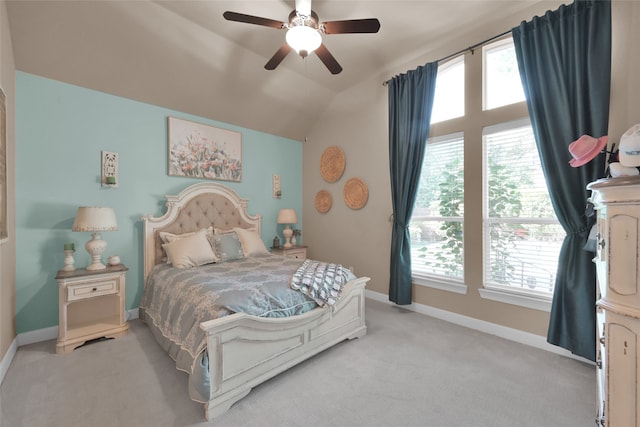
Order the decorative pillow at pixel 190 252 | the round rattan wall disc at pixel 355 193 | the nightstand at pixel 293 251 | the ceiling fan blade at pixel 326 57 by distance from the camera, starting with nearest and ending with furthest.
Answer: the ceiling fan blade at pixel 326 57, the decorative pillow at pixel 190 252, the round rattan wall disc at pixel 355 193, the nightstand at pixel 293 251

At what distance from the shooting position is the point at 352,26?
2115mm

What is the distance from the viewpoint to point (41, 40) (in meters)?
2.52

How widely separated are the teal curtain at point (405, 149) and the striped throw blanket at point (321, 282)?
3.35ft

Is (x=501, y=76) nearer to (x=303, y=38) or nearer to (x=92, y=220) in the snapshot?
(x=303, y=38)

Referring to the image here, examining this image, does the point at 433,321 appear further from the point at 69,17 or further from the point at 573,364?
the point at 69,17

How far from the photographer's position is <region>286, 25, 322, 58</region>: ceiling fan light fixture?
2.02 m

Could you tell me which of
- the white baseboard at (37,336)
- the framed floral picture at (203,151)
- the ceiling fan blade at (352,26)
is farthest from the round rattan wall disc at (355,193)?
the white baseboard at (37,336)

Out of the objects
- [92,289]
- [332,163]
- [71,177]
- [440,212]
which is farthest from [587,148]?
[71,177]

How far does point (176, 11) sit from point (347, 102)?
2.48m

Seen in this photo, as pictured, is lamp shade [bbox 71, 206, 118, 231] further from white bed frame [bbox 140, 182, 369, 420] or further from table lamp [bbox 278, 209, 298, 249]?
table lamp [bbox 278, 209, 298, 249]

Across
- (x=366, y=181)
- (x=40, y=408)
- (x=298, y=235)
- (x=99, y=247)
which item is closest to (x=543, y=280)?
(x=366, y=181)

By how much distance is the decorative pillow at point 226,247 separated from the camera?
3295 millimetres

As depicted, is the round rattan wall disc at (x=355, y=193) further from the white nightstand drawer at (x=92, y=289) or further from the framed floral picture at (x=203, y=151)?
the white nightstand drawer at (x=92, y=289)

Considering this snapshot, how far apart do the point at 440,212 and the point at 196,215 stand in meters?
3.20
